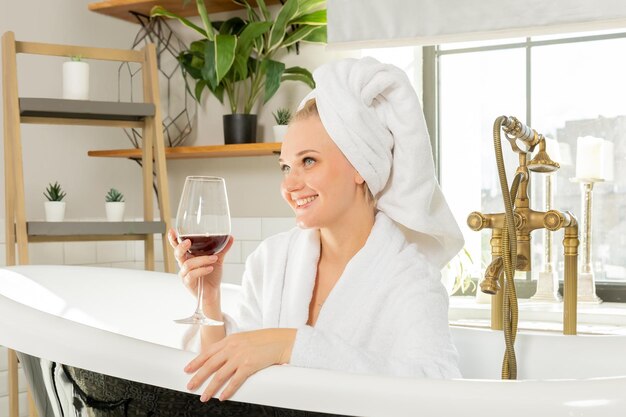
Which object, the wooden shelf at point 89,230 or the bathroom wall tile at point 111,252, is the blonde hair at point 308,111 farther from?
the bathroom wall tile at point 111,252

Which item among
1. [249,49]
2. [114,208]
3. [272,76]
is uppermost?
[249,49]

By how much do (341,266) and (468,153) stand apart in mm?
1581

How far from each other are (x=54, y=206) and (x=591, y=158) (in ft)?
5.89

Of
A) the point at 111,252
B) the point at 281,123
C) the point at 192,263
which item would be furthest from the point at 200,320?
the point at 111,252

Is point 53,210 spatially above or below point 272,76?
below

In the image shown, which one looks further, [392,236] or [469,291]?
[469,291]

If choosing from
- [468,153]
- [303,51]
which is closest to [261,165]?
[303,51]

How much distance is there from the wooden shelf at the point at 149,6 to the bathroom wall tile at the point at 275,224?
80 cm

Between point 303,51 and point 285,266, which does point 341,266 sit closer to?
point 285,266

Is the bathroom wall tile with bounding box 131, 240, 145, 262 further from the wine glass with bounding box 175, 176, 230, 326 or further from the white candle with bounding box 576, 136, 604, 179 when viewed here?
the wine glass with bounding box 175, 176, 230, 326

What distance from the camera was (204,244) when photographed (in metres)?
1.44

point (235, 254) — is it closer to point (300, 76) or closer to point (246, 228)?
point (246, 228)

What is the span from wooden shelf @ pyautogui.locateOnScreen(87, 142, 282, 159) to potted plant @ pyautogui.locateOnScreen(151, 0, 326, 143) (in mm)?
76

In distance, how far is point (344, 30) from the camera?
2.87 meters
